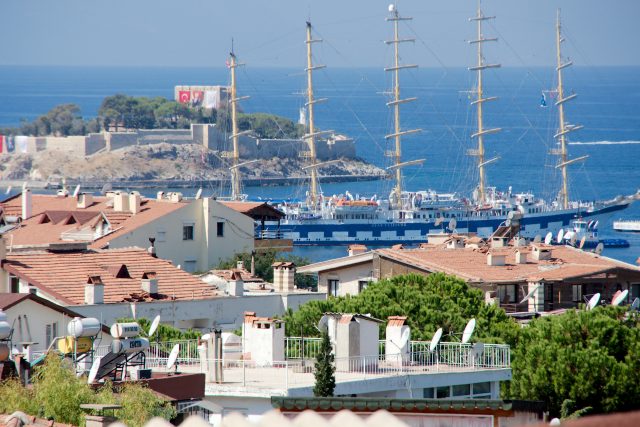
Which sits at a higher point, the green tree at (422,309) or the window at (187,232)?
the window at (187,232)

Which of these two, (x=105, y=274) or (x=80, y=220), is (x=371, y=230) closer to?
(x=80, y=220)

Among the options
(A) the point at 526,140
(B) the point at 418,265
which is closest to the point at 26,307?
(B) the point at 418,265

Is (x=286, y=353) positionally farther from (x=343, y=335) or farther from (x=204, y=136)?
(x=204, y=136)

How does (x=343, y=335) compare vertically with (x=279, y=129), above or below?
below

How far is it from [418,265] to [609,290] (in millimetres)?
3505

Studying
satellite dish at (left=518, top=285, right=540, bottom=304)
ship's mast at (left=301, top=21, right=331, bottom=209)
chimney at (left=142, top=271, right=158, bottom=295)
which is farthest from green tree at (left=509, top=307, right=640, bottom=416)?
ship's mast at (left=301, top=21, right=331, bottom=209)

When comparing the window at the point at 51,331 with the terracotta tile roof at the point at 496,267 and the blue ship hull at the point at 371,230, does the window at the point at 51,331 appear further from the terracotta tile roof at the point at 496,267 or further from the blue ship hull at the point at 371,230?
the blue ship hull at the point at 371,230

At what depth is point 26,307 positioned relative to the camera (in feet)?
61.3

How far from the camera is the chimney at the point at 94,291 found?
2305 cm

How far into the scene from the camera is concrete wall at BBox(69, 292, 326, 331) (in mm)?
23250

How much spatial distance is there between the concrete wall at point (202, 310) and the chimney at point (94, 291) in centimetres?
13

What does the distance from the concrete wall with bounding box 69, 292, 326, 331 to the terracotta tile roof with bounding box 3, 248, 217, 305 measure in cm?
20

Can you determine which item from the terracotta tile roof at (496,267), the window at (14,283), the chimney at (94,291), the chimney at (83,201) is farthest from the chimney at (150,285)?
the chimney at (83,201)

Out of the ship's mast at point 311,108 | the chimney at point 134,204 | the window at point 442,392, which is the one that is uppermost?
the ship's mast at point 311,108
